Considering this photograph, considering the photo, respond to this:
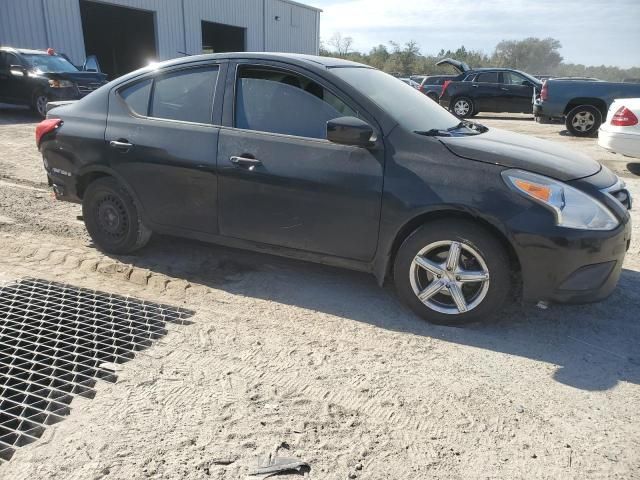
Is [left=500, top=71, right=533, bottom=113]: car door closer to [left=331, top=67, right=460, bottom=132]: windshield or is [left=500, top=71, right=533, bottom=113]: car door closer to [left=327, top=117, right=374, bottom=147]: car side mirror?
[left=331, top=67, right=460, bottom=132]: windshield

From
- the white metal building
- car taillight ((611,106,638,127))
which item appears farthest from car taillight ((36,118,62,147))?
the white metal building

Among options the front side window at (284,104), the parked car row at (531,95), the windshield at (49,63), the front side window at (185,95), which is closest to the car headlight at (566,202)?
the front side window at (284,104)

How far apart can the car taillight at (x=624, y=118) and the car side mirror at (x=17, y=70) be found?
13.6 m

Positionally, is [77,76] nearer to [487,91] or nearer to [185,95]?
[185,95]

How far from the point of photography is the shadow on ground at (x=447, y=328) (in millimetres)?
3023

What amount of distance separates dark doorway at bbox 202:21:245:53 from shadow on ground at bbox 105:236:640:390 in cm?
2578

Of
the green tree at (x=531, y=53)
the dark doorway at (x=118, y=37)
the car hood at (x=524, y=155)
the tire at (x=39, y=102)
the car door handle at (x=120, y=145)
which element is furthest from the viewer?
the green tree at (x=531, y=53)

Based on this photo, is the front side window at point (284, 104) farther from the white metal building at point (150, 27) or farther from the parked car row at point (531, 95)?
the white metal building at point (150, 27)

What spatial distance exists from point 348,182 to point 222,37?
29.7 m

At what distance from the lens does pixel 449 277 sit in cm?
327

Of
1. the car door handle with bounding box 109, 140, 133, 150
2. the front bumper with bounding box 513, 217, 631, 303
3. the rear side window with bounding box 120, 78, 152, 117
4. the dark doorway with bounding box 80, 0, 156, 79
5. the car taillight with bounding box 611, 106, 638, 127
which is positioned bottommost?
the front bumper with bounding box 513, 217, 631, 303

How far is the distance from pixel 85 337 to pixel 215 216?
4.11ft

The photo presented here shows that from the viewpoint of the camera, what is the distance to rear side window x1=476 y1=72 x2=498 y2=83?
57.2ft

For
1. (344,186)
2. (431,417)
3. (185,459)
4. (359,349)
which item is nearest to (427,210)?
(344,186)
